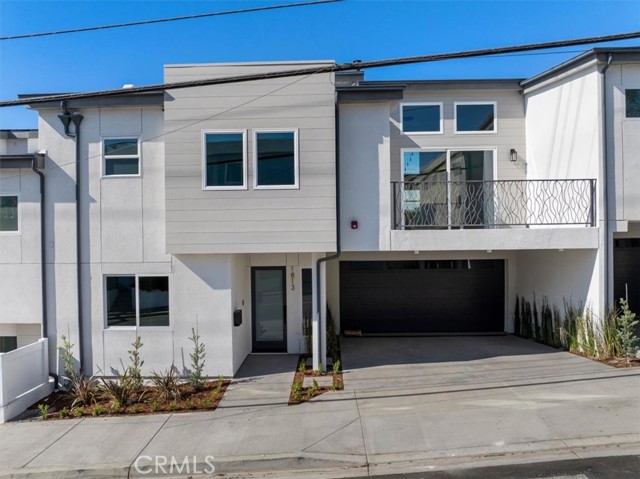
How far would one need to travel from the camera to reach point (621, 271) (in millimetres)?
11523

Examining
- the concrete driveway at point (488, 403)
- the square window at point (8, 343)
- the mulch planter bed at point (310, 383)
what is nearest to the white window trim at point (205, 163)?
the mulch planter bed at point (310, 383)

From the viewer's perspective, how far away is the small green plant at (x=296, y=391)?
7.33 meters

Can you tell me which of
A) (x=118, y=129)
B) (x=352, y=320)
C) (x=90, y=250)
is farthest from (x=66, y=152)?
(x=352, y=320)

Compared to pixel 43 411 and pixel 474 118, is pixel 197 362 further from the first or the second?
pixel 474 118

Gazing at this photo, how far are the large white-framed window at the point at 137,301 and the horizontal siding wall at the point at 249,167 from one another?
92cm

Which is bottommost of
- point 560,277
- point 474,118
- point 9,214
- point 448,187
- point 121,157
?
point 560,277

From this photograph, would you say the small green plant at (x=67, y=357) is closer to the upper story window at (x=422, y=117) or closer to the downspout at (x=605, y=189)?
the upper story window at (x=422, y=117)

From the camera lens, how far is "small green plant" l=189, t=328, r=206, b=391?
809 cm

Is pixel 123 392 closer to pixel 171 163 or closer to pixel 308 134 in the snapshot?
pixel 171 163

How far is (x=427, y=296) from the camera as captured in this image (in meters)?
12.3

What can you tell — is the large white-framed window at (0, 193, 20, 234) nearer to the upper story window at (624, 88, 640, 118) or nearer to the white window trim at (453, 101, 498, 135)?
the white window trim at (453, 101, 498, 135)

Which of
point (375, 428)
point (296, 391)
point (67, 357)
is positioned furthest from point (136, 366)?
point (375, 428)

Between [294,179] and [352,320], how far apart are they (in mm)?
5412

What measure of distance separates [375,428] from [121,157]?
6815 mm
